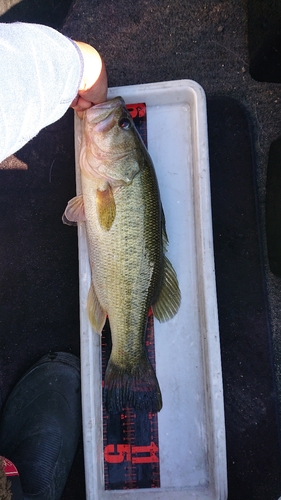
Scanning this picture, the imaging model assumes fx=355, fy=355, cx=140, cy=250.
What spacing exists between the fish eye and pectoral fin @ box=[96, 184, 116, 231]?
0.78 feet

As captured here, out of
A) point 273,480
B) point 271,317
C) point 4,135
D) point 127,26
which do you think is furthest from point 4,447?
point 127,26

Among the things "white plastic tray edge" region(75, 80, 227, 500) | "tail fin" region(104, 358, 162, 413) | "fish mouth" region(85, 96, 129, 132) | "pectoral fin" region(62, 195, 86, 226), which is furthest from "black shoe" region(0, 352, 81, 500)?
"fish mouth" region(85, 96, 129, 132)

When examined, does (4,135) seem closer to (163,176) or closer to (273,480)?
(163,176)

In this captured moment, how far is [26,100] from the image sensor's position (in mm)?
853

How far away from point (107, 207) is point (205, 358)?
810mm

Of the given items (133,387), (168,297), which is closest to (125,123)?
(168,297)

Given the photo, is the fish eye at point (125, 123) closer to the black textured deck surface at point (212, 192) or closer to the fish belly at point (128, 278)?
the fish belly at point (128, 278)

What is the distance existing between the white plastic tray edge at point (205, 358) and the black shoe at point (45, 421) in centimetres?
23

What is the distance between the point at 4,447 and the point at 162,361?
0.90 m

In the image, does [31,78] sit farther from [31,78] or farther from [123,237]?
[123,237]

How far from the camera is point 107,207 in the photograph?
1340 millimetres

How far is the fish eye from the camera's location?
1.36 m

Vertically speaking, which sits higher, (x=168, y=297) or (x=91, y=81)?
(x=91, y=81)

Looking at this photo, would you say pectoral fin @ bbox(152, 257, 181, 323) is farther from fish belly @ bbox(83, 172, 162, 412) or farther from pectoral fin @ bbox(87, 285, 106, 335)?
pectoral fin @ bbox(87, 285, 106, 335)
